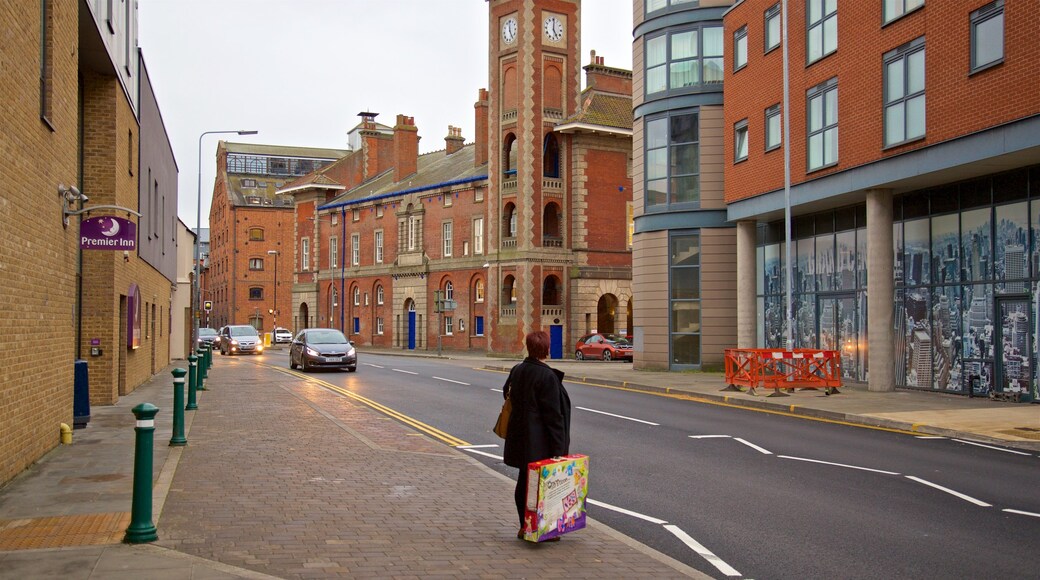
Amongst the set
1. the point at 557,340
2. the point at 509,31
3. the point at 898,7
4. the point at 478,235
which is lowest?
the point at 557,340

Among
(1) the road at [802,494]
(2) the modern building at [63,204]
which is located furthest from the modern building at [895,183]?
(2) the modern building at [63,204]

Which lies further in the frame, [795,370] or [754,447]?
[795,370]

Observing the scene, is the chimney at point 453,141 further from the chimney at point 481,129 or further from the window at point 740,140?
the window at point 740,140

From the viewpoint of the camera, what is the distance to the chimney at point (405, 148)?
7094 cm

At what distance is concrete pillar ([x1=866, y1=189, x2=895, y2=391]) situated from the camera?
2195 centimetres

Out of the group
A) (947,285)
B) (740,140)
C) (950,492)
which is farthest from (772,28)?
(950,492)

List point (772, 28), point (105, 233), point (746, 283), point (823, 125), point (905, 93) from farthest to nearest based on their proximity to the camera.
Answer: point (746, 283), point (772, 28), point (823, 125), point (905, 93), point (105, 233)

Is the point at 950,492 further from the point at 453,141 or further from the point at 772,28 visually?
the point at 453,141

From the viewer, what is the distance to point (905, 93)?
20859mm

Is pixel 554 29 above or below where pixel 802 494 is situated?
above

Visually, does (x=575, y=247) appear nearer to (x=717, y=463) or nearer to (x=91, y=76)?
(x=91, y=76)

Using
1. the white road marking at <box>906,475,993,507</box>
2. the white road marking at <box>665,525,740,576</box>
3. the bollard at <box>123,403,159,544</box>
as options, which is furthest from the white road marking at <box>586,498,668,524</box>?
the bollard at <box>123,403,159,544</box>

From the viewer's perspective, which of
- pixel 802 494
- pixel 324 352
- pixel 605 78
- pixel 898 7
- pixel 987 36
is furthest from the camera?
pixel 605 78

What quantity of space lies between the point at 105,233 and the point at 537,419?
31.6 ft
